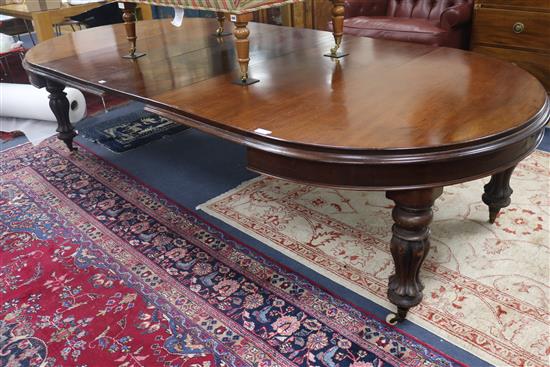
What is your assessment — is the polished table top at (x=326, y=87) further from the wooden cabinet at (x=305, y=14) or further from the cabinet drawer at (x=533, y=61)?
the wooden cabinet at (x=305, y=14)

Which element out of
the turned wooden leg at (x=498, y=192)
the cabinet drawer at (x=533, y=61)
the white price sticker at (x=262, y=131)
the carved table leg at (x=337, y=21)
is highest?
the carved table leg at (x=337, y=21)

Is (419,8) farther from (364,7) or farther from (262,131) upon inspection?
(262,131)

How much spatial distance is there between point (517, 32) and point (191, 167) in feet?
6.74

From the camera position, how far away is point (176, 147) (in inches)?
106

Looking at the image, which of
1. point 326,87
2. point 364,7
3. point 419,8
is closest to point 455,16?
point 419,8

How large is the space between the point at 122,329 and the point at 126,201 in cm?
84

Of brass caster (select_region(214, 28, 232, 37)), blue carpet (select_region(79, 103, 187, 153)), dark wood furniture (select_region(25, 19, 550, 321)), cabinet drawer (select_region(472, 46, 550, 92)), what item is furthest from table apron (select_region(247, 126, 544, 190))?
cabinet drawer (select_region(472, 46, 550, 92))

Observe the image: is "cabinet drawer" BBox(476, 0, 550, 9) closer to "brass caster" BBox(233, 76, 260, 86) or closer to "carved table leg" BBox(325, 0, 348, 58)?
"carved table leg" BBox(325, 0, 348, 58)

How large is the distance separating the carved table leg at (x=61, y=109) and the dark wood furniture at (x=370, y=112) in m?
0.31

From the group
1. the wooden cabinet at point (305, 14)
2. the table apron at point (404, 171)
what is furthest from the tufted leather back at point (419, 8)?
the table apron at point (404, 171)

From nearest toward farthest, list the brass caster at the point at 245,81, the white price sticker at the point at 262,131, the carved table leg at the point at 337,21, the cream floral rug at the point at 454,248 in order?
the white price sticker at the point at 262,131 < the cream floral rug at the point at 454,248 < the brass caster at the point at 245,81 < the carved table leg at the point at 337,21

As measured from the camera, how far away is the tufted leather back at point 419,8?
3.30 metres

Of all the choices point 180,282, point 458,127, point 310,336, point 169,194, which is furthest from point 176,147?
point 458,127

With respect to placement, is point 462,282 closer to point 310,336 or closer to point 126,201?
point 310,336
